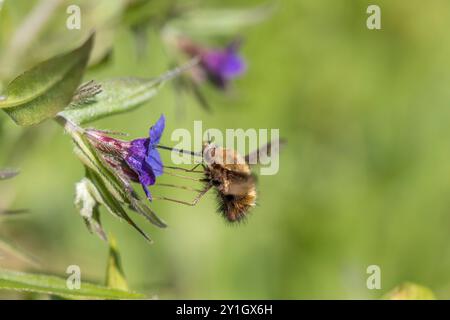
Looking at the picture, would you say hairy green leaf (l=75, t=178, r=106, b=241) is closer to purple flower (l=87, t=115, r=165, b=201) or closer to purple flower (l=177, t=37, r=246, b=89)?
purple flower (l=87, t=115, r=165, b=201)

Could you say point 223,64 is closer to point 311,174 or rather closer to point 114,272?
point 114,272

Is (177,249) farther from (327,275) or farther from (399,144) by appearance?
(399,144)

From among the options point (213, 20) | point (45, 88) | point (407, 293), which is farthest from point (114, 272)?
point (213, 20)

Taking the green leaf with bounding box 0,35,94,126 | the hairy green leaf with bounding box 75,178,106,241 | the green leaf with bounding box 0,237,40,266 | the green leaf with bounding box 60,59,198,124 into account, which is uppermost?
the green leaf with bounding box 60,59,198,124

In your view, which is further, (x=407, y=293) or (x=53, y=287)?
(x=407, y=293)

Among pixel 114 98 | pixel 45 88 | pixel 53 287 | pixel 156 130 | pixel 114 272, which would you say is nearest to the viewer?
pixel 45 88

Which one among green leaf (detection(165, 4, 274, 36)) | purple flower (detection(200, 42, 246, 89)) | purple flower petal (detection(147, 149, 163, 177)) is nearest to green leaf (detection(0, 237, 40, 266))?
purple flower petal (detection(147, 149, 163, 177))

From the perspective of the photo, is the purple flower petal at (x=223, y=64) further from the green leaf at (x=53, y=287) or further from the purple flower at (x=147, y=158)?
the green leaf at (x=53, y=287)
